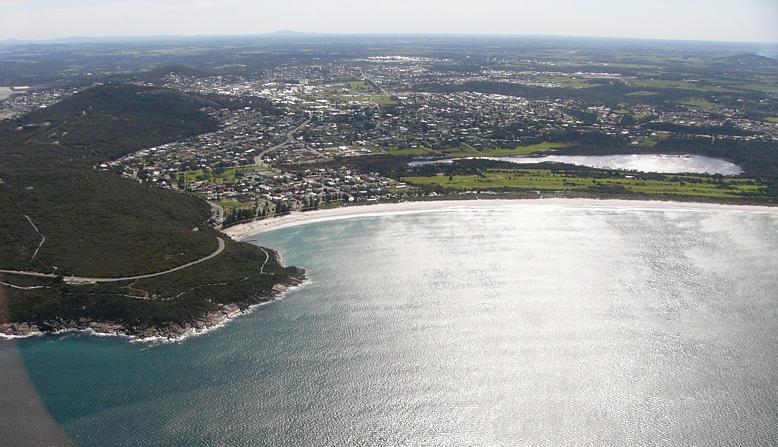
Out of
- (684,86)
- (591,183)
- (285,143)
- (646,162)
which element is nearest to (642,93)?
(684,86)

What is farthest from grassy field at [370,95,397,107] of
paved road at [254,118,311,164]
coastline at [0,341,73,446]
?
coastline at [0,341,73,446]

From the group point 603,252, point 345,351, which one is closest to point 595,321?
point 603,252

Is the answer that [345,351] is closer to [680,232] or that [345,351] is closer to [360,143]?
[680,232]

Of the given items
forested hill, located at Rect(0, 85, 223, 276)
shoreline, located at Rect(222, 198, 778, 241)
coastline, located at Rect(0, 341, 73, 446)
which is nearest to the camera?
coastline, located at Rect(0, 341, 73, 446)

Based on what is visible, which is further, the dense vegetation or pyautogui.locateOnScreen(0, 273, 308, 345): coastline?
the dense vegetation

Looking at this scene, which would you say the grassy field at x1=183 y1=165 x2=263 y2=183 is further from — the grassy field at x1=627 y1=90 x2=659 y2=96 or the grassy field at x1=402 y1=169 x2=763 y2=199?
the grassy field at x1=627 y1=90 x2=659 y2=96
